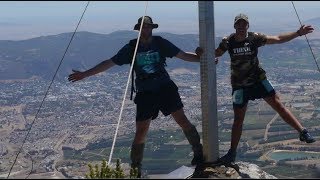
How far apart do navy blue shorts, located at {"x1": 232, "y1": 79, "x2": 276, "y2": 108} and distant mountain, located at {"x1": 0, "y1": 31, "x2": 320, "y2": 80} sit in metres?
80.1

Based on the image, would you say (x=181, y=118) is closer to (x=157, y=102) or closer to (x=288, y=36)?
(x=157, y=102)

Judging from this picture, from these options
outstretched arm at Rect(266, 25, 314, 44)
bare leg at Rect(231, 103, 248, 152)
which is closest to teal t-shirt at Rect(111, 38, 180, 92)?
bare leg at Rect(231, 103, 248, 152)

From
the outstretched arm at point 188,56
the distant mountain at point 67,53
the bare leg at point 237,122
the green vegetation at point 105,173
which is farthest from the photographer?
the distant mountain at point 67,53

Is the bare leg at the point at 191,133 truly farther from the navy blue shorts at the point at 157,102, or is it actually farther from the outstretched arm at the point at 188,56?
the outstretched arm at the point at 188,56

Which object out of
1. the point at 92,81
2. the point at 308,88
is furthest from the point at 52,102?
the point at 308,88

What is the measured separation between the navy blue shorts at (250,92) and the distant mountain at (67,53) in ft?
263

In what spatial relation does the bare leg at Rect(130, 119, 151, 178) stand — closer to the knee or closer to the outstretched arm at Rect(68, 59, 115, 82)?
the outstretched arm at Rect(68, 59, 115, 82)

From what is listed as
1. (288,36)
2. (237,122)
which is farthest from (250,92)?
(288,36)

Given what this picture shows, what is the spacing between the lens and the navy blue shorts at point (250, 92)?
8.22 m

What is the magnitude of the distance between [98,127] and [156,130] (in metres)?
9.44

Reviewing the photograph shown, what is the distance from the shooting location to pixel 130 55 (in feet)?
26.3

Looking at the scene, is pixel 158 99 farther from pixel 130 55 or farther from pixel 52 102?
pixel 52 102

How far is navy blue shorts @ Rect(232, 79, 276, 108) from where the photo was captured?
8219 mm

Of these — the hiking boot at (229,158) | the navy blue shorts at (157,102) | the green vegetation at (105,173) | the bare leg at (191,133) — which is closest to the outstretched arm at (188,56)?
the navy blue shorts at (157,102)
